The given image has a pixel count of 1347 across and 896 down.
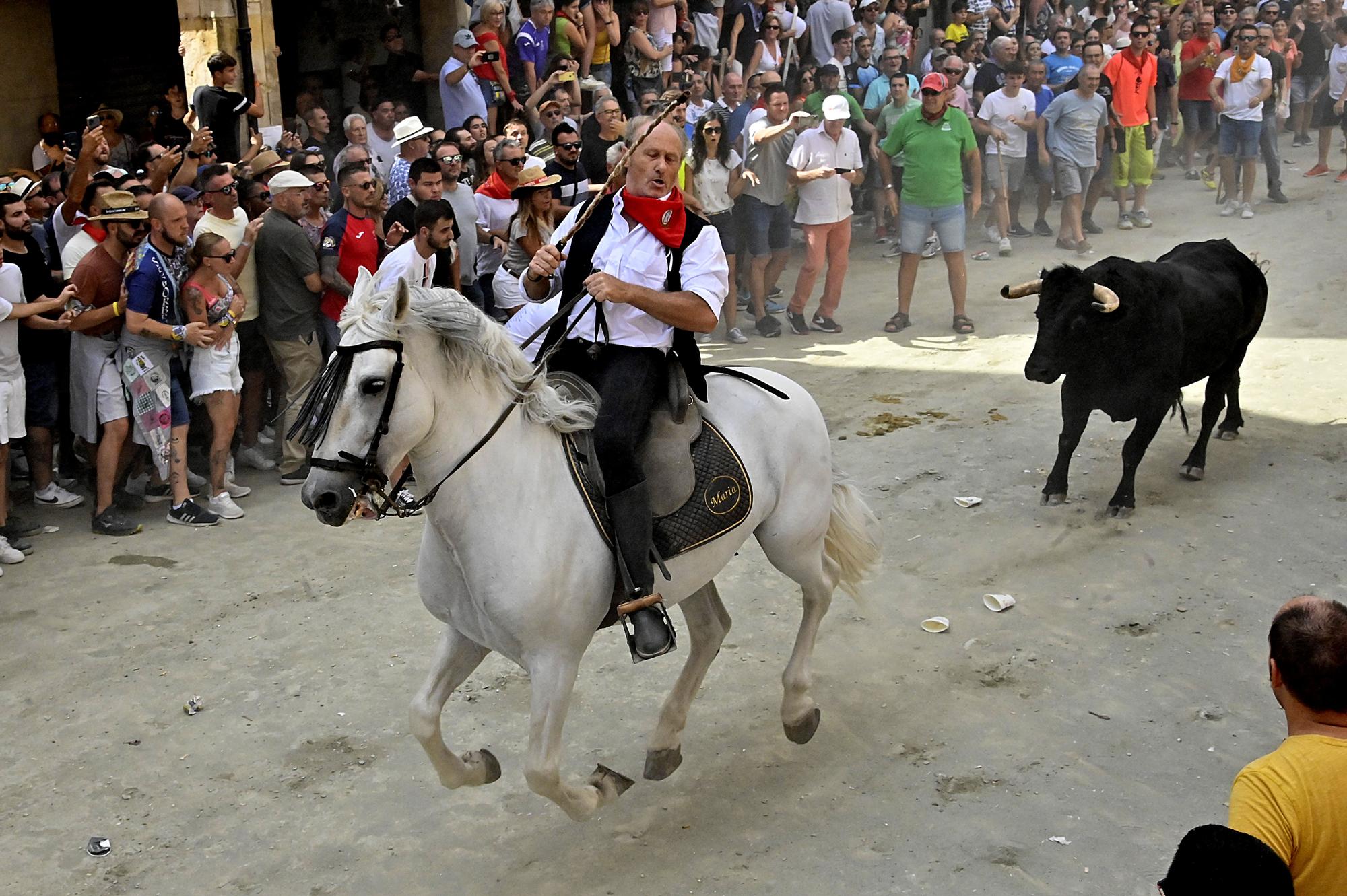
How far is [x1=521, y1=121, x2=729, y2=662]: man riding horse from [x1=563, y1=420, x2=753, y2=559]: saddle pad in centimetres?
11

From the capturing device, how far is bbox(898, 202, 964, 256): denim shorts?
12.7 metres

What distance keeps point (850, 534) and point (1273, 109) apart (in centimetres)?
1409

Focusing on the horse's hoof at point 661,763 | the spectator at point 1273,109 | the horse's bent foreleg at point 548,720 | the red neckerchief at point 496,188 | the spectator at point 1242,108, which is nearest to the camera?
the horse's bent foreleg at point 548,720

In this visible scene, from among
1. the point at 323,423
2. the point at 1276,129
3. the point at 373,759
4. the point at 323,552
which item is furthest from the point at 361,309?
the point at 1276,129

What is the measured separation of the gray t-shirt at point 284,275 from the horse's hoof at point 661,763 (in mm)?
5031

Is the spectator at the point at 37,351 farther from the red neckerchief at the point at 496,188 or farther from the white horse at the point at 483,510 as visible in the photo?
the white horse at the point at 483,510

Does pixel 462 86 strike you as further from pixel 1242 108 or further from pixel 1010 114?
pixel 1242 108

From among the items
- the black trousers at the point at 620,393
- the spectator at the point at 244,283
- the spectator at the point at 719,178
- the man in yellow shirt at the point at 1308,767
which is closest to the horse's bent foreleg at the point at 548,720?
the black trousers at the point at 620,393

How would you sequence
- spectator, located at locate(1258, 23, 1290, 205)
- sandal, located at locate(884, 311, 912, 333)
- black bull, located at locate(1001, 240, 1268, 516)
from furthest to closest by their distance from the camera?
spectator, located at locate(1258, 23, 1290, 205), sandal, located at locate(884, 311, 912, 333), black bull, located at locate(1001, 240, 1268, 516)

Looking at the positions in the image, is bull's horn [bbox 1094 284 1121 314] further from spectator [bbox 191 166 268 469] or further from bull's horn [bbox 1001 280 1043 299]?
spectator [bbox 191 166 268 469]

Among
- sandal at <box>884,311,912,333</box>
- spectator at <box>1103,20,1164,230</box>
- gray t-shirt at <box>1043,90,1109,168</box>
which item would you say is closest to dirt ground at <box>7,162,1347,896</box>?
sandal at <box>884,311,912,333</box>

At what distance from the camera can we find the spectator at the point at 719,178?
12.0 m

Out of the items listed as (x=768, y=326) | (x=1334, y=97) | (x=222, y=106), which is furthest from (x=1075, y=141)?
(x=222, y=106)

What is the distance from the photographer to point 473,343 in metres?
4.29
